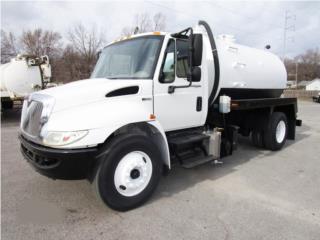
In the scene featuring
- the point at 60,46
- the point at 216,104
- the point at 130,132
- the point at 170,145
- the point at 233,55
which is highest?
the point at 60,46

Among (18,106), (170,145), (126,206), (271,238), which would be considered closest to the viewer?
(271,238)

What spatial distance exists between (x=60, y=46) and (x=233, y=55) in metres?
36.7

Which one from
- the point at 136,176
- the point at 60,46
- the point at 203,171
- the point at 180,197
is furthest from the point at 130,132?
Answer: the point at 60,46

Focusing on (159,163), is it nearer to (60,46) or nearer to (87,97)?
(87,97)

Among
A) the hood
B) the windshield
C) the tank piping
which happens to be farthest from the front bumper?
the tank piping

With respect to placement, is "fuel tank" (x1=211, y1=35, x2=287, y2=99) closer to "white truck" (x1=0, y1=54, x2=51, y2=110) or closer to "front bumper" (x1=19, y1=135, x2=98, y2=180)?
"front bumper" (x1=19, y1=135, x2=98, y2=180)

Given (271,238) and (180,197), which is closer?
(271,238)

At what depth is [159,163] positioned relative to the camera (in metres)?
3.48

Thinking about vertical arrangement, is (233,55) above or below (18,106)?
above

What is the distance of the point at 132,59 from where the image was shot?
3691 millimetres

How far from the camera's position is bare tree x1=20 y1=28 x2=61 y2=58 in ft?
119

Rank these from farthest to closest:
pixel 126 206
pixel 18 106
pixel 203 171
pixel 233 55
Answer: pixel 18 106 < pixel 233 55 < pixel 203 171 < pixel 126 206

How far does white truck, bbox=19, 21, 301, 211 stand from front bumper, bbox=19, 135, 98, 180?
0.4 inches

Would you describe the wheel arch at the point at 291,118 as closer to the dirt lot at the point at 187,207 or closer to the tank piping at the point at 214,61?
the dirt lot at the point at 187,207
